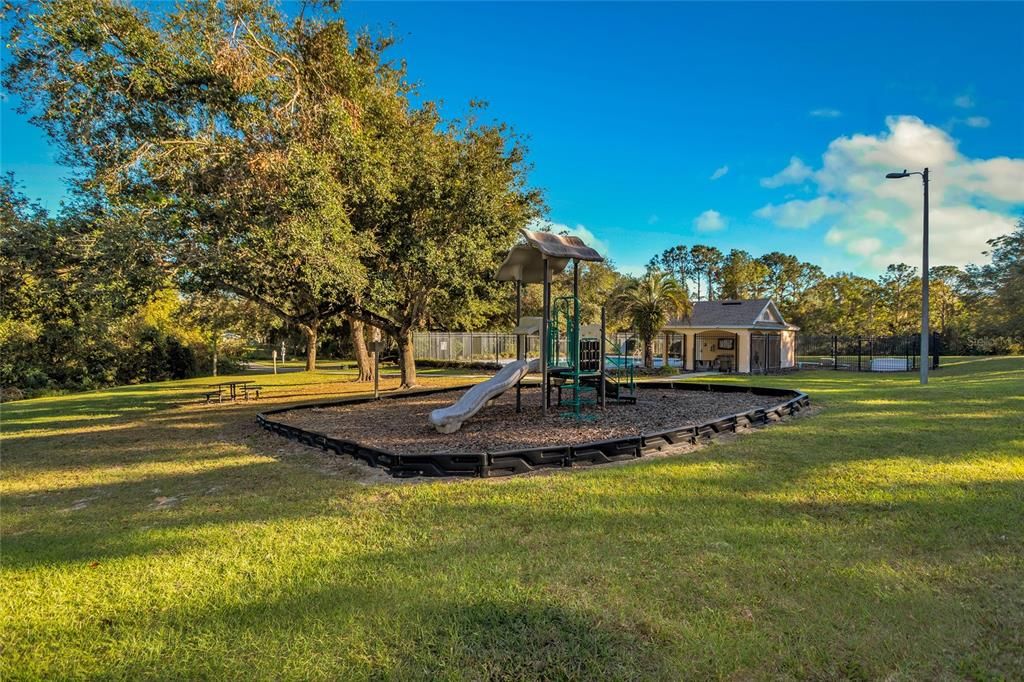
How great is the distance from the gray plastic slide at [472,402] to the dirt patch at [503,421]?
0.65ft

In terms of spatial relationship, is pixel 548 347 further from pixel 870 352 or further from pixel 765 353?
pixel 870 352

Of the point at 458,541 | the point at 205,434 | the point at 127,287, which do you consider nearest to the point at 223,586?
the point at 458,541

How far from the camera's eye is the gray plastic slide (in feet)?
26.7

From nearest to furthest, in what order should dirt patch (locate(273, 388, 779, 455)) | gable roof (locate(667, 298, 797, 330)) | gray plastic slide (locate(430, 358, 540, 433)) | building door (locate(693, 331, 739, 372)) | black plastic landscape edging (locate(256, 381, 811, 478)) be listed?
black plastic landscape edging (locate(256, 381, 811, 478))
dirt patch (locate(273, 388, 779, 455))
gray plastic slide (locate(430, 358, 540, 433))
gable roof (locate(667, 298, 797, 330))
building door (locate(693, 331, 739, 372))

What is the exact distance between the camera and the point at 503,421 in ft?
30.4

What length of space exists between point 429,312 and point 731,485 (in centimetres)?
1329

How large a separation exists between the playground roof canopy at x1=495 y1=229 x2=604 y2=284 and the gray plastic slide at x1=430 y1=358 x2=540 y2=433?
2152mm

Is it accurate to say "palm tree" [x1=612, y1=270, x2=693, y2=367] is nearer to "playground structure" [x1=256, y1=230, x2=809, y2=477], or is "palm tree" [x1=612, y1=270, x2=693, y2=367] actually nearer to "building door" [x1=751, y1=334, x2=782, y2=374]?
"building door" [x1=751, y1=334, x2=782, y2=374]

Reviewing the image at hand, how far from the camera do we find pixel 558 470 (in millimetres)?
6020

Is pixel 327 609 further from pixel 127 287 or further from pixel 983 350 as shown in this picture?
pixel 983 350

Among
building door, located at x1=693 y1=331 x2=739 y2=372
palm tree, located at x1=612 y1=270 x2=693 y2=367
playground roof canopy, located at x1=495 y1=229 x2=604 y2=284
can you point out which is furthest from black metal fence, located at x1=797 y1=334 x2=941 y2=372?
playground roof canopy, located at x1=495 y1=229 x2=604 y2=284

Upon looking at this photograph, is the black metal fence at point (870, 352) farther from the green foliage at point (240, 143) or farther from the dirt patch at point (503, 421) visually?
the green foliage at point (240, 143)

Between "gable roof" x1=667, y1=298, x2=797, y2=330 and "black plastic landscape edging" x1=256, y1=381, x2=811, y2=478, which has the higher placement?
"gable roof" x1=667, y1=298, x2=797, y2=330

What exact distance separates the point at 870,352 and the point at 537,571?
31.4m
